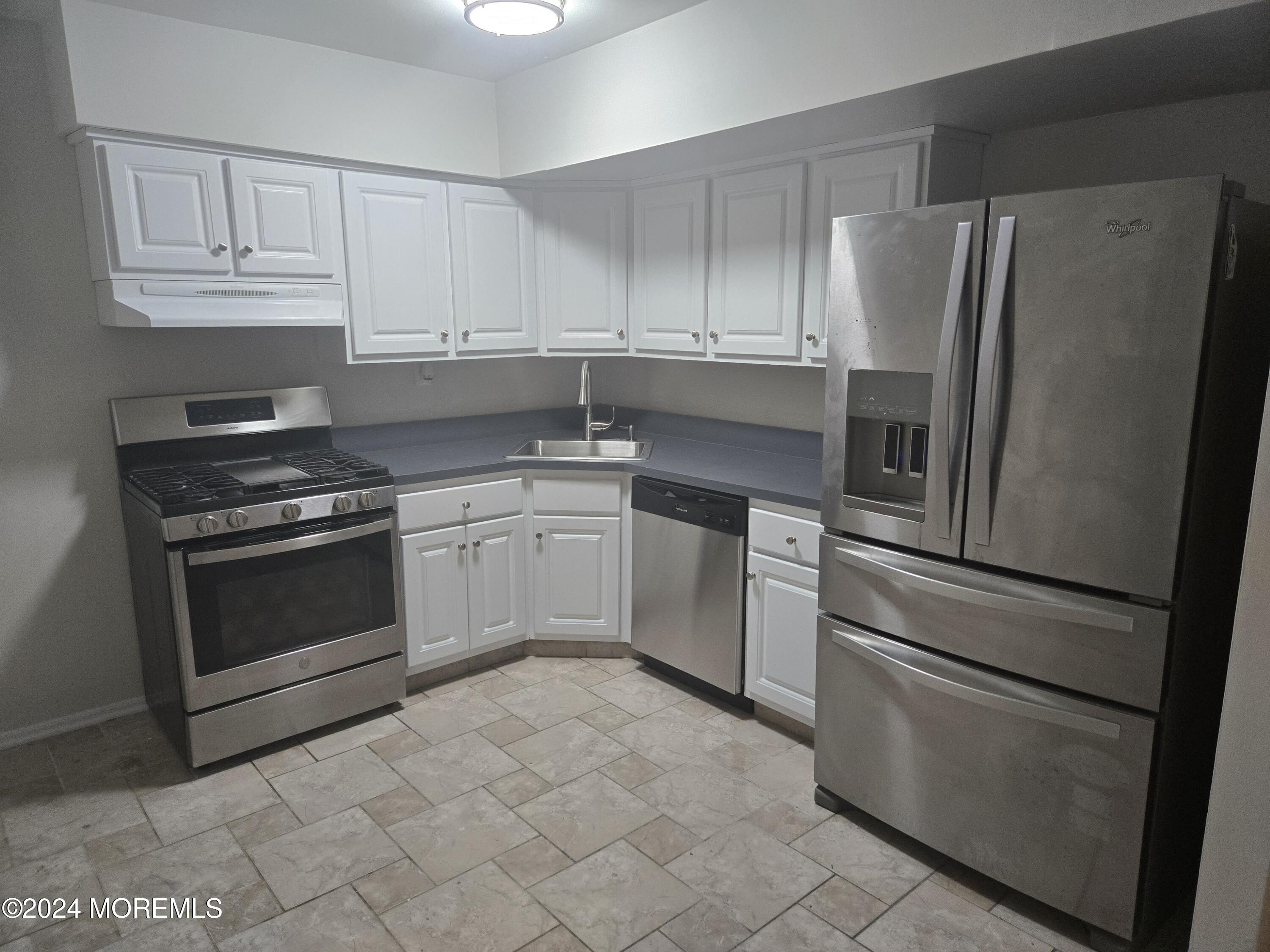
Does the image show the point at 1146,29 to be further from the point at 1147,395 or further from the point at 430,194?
the point at 430,194

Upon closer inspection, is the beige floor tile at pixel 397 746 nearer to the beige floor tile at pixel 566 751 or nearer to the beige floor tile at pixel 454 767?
the beige floor tile at pixel 454 767

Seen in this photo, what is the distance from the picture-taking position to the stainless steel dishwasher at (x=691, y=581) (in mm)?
2979

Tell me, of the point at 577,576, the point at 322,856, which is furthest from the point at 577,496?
the point at 322,856

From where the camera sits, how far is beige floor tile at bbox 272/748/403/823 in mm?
2527

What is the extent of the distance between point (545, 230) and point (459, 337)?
0.64m

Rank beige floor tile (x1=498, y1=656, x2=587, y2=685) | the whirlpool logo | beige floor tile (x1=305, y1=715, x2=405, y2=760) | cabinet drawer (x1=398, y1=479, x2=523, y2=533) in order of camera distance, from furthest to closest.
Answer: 1. beige floor tile (x1=498, y1=656, x2=587, y2=685)
2. cabinet drawer (x1=398, y1=479, x2=523, y2=533)
3. beige floor tile (x1=305, y1=715, x2=405, y2=760)
4. the whirlpool logo

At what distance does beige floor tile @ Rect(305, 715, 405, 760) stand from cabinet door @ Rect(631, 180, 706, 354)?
Result: 74.0 inches

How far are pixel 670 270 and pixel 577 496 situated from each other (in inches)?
40.9

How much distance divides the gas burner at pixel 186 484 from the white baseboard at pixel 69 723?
35.9 inches

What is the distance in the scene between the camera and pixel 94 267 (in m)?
2.81

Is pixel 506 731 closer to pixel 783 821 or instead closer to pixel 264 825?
pixel 264 825

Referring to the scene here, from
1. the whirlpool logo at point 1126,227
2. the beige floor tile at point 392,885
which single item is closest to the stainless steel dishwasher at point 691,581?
the beige floor tile at point 392,885

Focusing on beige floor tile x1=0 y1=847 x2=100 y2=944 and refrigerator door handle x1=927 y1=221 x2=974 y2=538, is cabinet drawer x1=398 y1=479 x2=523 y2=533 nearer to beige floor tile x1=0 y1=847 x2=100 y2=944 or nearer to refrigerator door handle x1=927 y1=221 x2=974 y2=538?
beige floor tile x1=0 y1=847 x2=100 y2=944

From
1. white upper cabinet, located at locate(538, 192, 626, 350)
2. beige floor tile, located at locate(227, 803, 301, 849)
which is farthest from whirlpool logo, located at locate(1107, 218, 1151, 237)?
beige floor tile, located at locate(227, 803, 301, 849)
